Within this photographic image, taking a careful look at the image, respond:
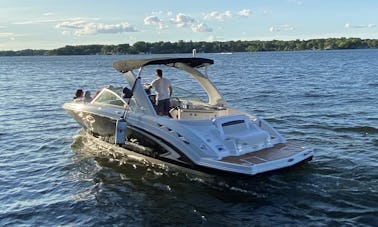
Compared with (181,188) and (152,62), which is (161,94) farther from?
(181,188)

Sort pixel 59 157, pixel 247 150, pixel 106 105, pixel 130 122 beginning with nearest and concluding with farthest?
pixel 247 150, pixel 130 122, pixel 106 105, pixel 59 157

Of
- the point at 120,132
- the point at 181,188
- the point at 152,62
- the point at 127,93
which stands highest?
the point at 152,62

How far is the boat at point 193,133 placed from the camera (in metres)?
10.8

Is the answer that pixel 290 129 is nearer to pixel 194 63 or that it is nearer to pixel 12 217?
pixel 194 63

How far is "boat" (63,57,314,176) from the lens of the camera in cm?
1084

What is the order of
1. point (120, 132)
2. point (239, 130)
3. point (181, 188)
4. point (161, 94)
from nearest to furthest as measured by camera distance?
1. point (181, 188)
2. point (239, 130)
3. point (120, 132)
4. point (161, 94)

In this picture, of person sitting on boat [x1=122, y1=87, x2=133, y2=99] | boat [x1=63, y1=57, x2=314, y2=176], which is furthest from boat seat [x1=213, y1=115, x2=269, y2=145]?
person sitting on boat [x1=122, y1=87, x2=133, y2=99]

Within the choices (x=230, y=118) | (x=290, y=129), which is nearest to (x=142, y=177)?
(x=230, y=118)

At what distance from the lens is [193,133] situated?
1119 centimetres

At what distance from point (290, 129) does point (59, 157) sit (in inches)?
309

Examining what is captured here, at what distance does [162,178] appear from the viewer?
38.7 feet

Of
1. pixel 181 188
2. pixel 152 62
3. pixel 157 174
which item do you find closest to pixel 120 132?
pixel 157 174

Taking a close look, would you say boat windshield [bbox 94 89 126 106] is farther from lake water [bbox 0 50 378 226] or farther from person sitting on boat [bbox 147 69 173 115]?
lake water [bbox 0 50 378 226]

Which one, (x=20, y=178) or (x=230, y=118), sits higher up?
(x=230, y=118)
